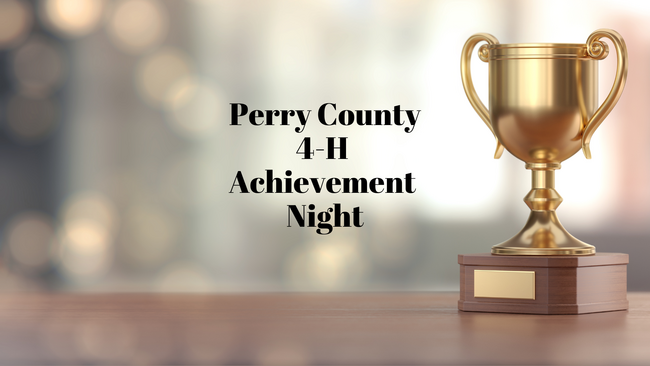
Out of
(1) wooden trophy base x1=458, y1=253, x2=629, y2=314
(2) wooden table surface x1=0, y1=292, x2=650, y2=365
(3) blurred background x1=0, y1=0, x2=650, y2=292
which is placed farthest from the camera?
(3) blurred background x1=0, y1=0, x2=650, y2=292

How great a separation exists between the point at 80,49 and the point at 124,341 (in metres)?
0.87

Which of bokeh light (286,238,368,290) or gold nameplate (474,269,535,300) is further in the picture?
bokeh light (286,238,368,290)

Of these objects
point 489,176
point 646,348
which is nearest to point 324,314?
point 646,348

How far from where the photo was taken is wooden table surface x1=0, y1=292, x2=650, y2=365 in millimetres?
690

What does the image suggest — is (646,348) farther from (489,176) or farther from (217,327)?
(489,176)

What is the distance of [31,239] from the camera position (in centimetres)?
151

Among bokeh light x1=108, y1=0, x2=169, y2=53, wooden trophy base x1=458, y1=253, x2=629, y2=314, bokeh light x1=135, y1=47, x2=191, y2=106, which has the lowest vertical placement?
wooden trophy base x1=458, y1=253, x2=629, y2=314

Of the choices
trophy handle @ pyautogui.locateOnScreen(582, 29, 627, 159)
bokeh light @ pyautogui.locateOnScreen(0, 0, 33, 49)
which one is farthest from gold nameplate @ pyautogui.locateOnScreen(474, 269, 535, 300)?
bokeh light @ pyautogui.locateOnScreen(0, 0, 33, 49)

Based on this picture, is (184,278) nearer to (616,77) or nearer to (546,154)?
(546,154)

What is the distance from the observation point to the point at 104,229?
4.94 feet

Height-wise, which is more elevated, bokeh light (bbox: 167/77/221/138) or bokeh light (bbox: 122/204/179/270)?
bokeh light (bbox: 167/77/221/138)

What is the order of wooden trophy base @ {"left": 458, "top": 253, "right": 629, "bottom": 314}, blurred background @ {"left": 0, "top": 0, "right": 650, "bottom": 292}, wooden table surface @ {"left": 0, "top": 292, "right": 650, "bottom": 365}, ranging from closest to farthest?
wooden table surface @ {"left": 0, "top": 292, "right": 650, "bottom": 365}
wooden trophy base @ {"left": 458, "top": 253, "right": 629, "bottom": 314}
blurred background @ {"left": 0, "top": 0, "right": 650, "bottom": 292}

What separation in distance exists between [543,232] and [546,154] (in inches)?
4.2

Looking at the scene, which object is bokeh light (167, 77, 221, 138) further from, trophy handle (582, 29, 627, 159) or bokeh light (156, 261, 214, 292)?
trophy handle (582, 29, 627, 159)
